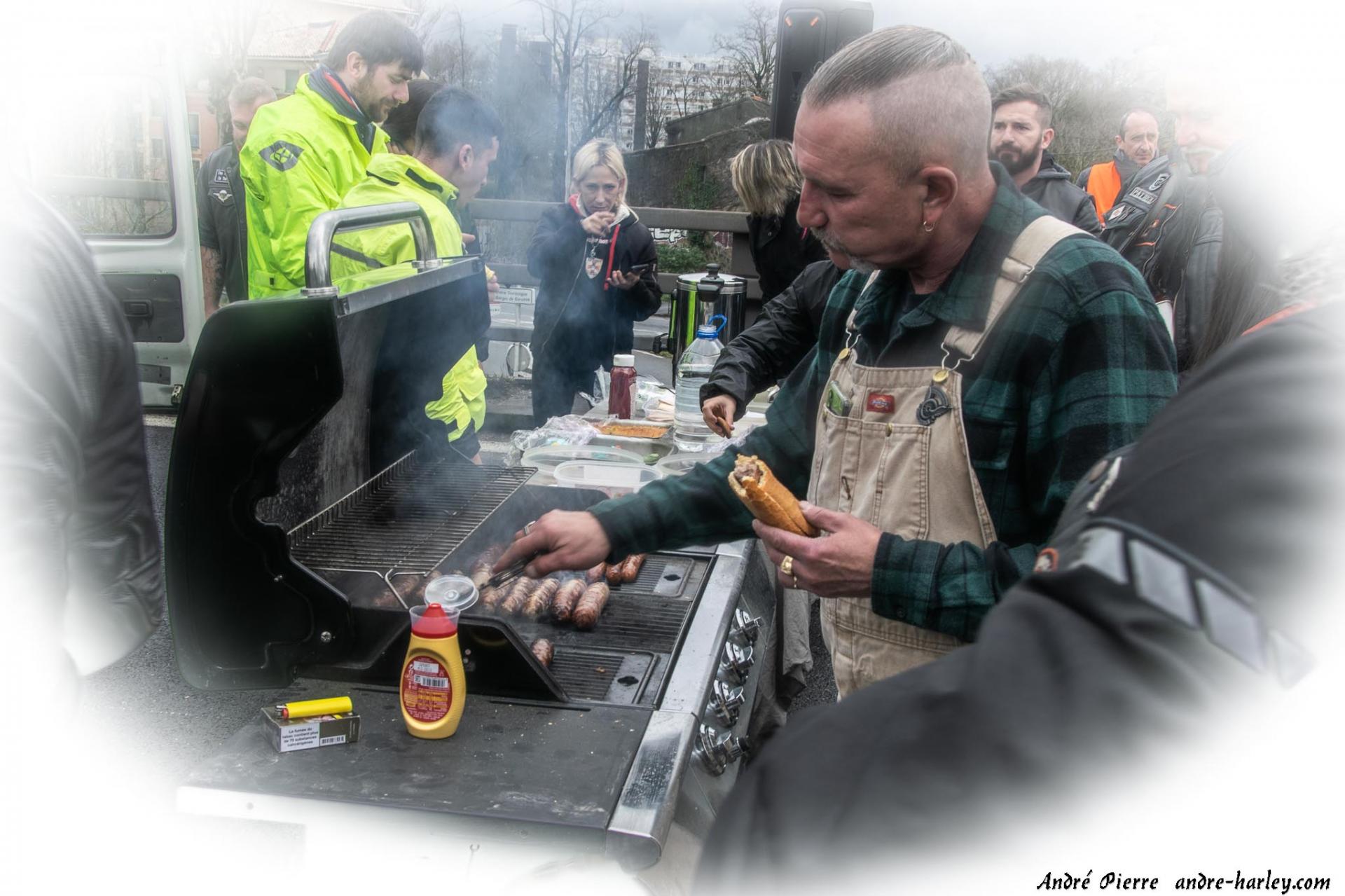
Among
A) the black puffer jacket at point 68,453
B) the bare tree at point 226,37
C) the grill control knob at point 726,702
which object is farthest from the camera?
the bare tree at point 226,37

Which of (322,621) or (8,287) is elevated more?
(8,287)

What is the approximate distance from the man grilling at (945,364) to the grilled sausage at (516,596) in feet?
3.46

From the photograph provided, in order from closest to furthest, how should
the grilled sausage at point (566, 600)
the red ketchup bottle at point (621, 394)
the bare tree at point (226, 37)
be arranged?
1. the grilled sausage at point (566, 600)
2. the red ketchup bottle at point (621, 394)
3. the bare tree at point (226, 37)

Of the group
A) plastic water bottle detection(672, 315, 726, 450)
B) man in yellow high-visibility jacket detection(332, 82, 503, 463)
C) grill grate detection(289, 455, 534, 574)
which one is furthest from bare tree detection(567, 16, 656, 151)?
grill grate detection(289, 455, 534, 574)

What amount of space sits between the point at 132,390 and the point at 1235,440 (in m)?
1.68

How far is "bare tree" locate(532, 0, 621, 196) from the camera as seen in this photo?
30.3 ft

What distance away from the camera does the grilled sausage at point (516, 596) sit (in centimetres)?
273

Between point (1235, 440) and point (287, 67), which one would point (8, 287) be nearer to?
point (1235, 440)

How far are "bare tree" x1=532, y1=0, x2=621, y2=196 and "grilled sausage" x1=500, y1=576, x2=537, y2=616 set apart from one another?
23.9ft

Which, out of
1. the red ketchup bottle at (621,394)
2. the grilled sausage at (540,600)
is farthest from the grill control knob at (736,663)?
the red ketchup bottle at (621,394)

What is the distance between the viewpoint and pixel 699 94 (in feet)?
56.7

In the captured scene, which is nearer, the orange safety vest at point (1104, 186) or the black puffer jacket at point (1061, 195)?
the black puffer jacket at point (1061, 195)

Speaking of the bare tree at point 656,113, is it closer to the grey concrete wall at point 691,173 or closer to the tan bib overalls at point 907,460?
the grey concrete wall at point 691,173

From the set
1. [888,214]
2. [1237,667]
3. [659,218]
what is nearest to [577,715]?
[888,214]
